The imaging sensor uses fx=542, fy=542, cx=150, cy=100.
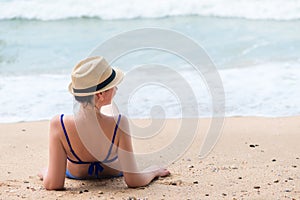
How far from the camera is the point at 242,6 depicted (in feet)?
36.9

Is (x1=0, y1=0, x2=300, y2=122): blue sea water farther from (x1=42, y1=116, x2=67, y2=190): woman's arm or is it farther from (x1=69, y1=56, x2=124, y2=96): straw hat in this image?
(x1=69, y1=56, x2=124, y2=96): straw hat

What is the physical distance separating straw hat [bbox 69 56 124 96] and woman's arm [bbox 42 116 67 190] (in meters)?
0.29

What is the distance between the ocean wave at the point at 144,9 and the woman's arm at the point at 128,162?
7536 mm

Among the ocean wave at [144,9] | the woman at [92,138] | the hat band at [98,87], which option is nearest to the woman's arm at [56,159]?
the woman at [92,138]

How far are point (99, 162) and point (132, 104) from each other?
2.05m

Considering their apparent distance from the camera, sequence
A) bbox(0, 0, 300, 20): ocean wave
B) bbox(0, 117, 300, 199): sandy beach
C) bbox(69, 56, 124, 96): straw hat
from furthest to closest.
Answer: bbox(0, 0, 300, 20): ocean wave → bbox(0, 117, 300, 199): sandy beach → bbox(69, 56, 124, 96): straw hat

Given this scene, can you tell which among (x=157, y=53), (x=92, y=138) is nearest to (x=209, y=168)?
(x=92, y=138)

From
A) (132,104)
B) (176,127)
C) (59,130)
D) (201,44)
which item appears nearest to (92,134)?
(59,130)

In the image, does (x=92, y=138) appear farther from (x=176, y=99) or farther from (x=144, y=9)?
(x=144, y=9)

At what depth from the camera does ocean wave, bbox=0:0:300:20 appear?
424 inches

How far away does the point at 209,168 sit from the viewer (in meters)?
3.58

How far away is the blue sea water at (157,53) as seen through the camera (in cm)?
534

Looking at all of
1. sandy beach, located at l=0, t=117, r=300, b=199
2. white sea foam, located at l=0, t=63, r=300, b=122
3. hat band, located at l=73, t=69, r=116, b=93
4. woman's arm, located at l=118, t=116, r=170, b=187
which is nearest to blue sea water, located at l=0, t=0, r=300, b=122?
white sea foam, located at l=0, t=63, r=300, b=122

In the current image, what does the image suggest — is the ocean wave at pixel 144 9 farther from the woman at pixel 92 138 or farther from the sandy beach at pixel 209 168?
the woman at pixel 92 138
